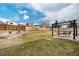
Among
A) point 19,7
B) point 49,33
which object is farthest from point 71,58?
point 19,7

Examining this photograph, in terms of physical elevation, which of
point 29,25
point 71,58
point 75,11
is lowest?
point 71,58

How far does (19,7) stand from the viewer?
7.83 ft

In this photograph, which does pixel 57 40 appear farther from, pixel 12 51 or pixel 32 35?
pixel 12 51

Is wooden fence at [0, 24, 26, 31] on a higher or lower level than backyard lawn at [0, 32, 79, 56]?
higher

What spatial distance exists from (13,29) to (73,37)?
2.48 feet

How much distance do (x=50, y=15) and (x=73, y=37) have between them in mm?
395

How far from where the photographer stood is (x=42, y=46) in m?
2.40

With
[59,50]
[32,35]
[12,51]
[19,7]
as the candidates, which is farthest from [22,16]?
[59,50]

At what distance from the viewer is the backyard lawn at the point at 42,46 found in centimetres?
237

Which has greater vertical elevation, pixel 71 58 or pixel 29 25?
pixel 29 25

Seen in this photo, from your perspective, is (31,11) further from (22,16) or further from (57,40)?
(57,40)

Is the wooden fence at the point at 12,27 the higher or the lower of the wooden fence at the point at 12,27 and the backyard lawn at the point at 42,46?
the higher

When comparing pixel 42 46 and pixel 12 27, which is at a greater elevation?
pixel 12 27

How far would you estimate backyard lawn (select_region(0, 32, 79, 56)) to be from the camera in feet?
7.77
